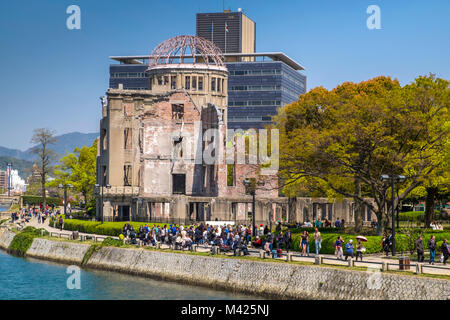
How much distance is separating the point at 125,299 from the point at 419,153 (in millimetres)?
21886

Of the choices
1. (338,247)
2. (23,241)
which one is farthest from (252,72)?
(338,247)

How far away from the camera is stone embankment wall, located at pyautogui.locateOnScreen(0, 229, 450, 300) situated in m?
30.9

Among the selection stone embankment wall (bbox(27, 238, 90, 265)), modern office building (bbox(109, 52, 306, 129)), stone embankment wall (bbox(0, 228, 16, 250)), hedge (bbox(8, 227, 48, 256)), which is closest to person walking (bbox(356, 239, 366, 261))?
stone embankment wall (bbox(27, 238, 90, 265))

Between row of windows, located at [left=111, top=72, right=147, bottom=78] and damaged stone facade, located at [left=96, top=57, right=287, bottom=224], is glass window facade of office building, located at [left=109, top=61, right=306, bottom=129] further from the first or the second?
damaged stone facade, located at [left=96, top=57, right=287, bottom=224]

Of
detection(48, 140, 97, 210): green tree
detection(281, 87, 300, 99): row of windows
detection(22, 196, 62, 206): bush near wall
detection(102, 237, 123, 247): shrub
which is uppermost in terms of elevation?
detection(281, 87, 300, 99): row of windows

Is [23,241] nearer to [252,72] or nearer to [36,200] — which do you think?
[36,200]

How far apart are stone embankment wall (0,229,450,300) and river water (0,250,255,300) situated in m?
0.72

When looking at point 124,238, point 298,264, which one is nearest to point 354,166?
point 298,264

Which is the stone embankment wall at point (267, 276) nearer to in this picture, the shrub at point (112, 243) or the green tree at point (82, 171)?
the shrub at point (112, 243)

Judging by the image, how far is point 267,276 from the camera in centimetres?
3709

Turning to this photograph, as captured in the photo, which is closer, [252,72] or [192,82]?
[192,82]

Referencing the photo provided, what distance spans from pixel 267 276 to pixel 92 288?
1120 cm

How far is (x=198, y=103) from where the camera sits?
325 ft
